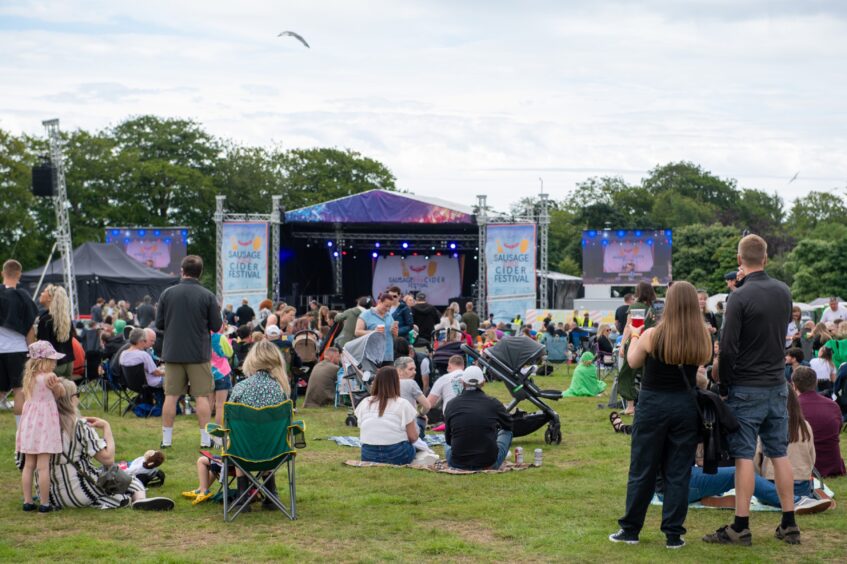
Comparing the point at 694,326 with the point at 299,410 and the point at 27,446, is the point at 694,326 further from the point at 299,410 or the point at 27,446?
the point at 299,410

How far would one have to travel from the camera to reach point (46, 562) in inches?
219

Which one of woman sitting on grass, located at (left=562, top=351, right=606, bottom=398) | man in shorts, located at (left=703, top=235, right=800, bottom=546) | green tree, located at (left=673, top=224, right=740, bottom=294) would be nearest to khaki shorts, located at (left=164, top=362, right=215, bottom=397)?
man in shorts, located at (left=703, top=235, right=800, bottom=546)

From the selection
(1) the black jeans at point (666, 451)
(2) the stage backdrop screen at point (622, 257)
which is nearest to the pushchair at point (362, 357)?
(1) the black jeans at point (666, 451)

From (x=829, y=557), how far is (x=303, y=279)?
93.7ft

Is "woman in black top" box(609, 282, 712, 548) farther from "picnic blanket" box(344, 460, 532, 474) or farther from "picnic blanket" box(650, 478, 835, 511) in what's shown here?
"picnic blanket" box(344, 460, 532, 474)

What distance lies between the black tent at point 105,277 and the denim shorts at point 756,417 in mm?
24051

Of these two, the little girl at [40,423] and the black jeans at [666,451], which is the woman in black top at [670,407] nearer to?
the black jeans at [666,451]

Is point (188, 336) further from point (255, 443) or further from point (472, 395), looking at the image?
point (255, 443)

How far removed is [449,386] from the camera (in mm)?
10359

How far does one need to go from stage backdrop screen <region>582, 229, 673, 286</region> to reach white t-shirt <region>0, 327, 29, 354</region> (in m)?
28.2

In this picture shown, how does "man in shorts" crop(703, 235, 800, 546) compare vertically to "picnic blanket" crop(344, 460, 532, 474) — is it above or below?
above

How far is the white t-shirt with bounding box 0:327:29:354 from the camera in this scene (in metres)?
9.56

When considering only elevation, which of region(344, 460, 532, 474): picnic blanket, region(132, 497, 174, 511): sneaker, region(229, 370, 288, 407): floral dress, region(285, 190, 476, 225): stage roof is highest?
region(285, 190, 476, 225): stage roof

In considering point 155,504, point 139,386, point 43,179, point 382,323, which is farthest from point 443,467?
point 43,179
